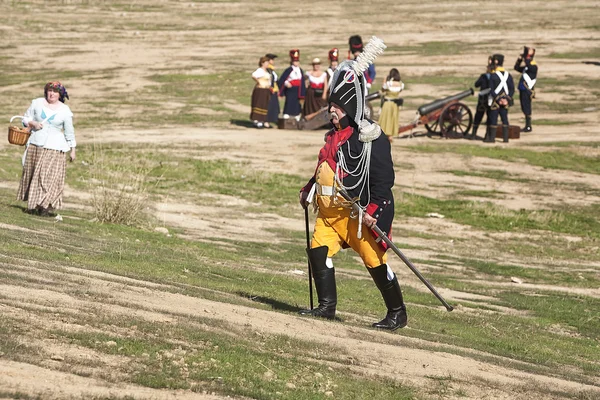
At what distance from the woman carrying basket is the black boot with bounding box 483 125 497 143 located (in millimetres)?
14171

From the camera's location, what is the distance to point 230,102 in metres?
33.2

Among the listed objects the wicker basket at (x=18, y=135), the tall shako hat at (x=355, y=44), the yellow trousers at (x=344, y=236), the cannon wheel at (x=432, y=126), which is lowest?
the cannon wheel at (x=432, y=126)

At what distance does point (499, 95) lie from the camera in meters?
26.4

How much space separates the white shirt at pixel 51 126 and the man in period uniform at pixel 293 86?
13232mm

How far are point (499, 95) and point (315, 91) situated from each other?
4.72m

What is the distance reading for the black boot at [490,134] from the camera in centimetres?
2692

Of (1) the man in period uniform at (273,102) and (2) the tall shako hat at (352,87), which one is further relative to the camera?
(1) the man in period uniform at (273,102)

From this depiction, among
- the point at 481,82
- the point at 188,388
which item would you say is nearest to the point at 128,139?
the point at 481,82

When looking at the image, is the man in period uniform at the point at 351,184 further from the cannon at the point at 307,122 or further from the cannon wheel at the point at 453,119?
the cannon at the point at 307,122

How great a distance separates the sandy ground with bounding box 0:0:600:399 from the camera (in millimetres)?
7977

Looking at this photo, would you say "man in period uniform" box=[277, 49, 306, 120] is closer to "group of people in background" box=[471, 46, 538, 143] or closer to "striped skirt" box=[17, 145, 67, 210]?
"group of people in background" box=[471, 46, 538, 143]

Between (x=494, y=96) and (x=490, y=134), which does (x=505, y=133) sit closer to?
(x=490, y=134)

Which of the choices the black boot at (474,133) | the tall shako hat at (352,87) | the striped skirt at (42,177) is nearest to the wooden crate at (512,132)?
the black boot at (474,133)

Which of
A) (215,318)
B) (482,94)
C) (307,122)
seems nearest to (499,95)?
(482,94)
